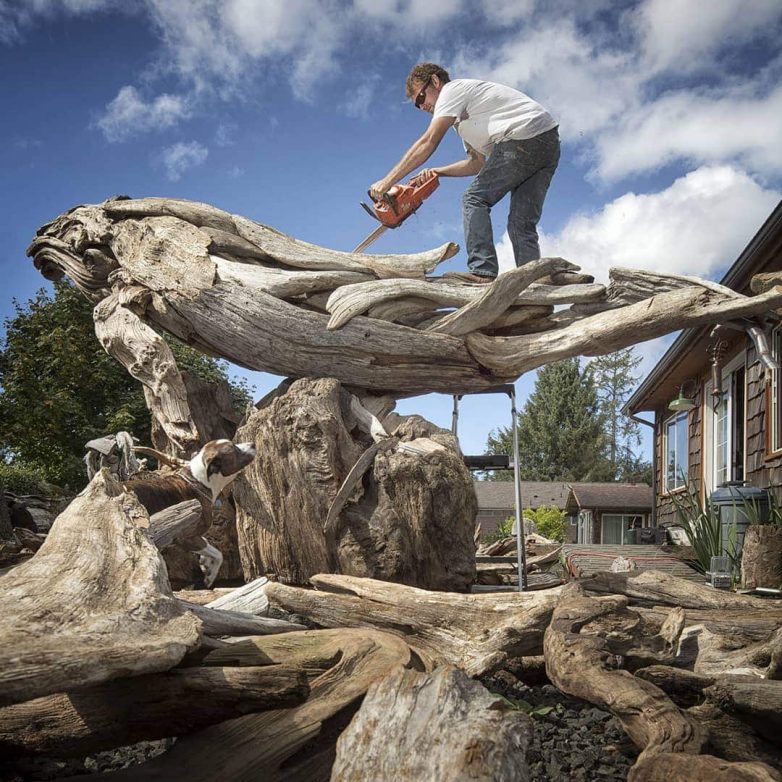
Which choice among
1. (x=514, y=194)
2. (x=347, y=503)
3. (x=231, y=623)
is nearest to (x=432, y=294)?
(x=514, y=194)

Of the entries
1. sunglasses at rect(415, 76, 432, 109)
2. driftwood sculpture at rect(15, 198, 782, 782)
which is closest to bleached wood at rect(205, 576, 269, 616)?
driftwood sculpture at rect(15, 198, 782, 782)

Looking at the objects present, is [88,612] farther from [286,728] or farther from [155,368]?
[155,368]

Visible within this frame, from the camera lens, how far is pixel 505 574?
6.65 meters

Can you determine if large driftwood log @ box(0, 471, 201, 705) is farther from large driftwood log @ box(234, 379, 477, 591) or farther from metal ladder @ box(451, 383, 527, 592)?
metal ladder @ box(451, 383, 527, 592)

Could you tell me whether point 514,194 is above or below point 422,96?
below

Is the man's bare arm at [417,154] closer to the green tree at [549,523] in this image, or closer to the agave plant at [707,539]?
the agave plant at [707,539]

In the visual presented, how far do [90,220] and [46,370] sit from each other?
1547 cm

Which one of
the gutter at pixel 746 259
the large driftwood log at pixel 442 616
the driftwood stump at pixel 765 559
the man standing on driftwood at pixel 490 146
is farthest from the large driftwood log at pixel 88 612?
the gutter at pixel 746 259

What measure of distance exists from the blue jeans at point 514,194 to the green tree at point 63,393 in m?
14.7

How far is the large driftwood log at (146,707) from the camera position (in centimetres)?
214

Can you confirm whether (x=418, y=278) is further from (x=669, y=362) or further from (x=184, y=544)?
(x=669, y=362)

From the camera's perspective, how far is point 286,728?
7.26 ft

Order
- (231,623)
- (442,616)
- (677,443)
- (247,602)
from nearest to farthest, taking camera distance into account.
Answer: (231,623) → (442,616) → (247,602) → (677,443)

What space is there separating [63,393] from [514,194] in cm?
1677
